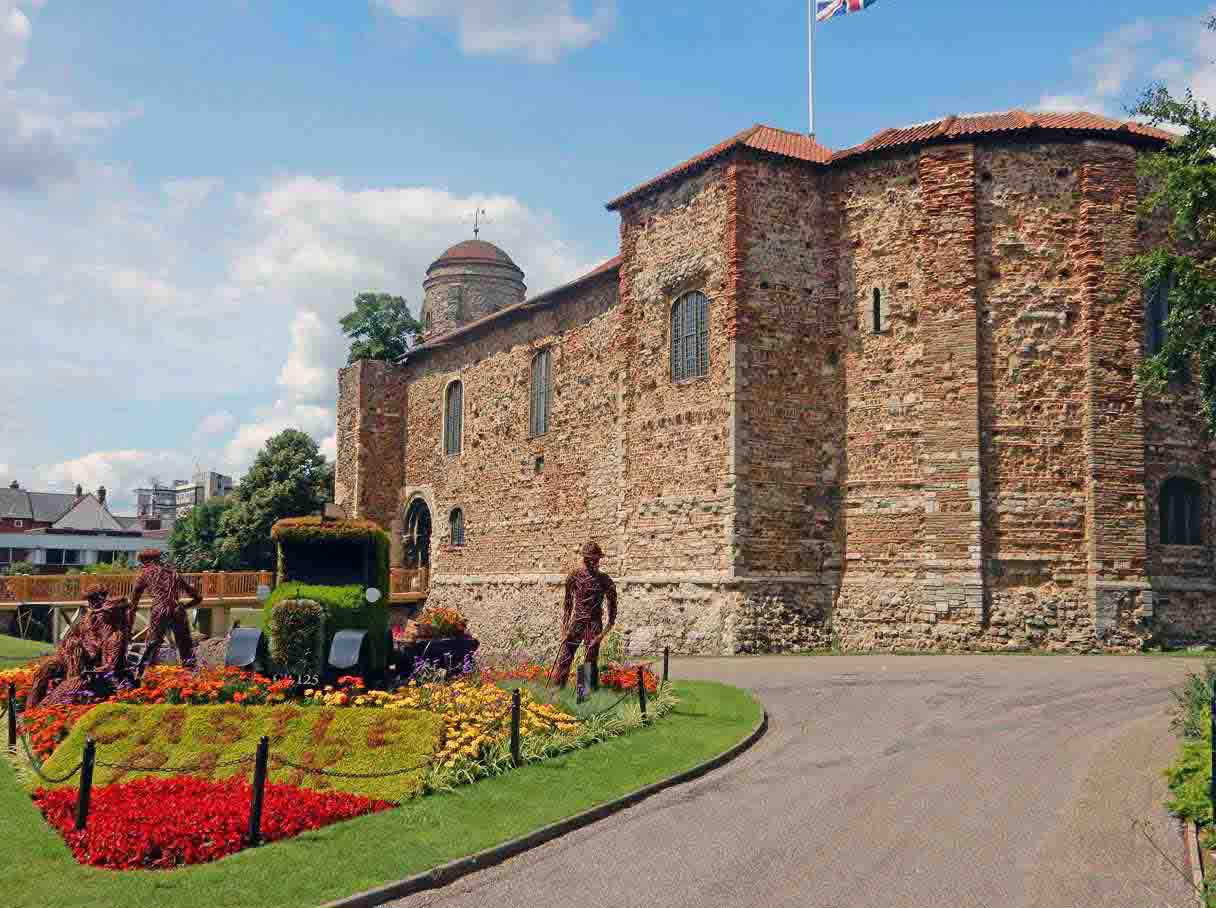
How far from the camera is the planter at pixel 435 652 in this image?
15.8 meters

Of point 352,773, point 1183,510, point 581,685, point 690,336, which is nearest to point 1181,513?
point 1183,510

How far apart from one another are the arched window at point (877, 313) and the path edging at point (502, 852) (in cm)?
1371

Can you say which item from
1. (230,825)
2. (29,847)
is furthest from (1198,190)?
(29,847)

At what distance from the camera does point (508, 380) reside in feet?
114

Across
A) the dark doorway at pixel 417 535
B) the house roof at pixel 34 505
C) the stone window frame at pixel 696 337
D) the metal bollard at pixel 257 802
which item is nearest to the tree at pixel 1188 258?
the stone window frame at pixel 696 337

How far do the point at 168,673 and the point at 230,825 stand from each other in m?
6.19

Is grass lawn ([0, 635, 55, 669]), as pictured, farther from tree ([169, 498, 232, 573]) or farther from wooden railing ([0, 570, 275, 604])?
tree ([169, 498, 232, 573])

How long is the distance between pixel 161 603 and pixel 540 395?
60.8 feet

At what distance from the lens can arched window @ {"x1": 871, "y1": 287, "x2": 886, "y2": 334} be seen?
23.3m

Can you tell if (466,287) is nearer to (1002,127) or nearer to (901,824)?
(1002,127)

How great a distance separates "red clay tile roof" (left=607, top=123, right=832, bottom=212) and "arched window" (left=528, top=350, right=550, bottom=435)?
813cm

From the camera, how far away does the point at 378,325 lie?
47.7 m

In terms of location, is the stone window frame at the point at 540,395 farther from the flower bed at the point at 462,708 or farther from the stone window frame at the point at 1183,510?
the flower bed at the point at 462,708

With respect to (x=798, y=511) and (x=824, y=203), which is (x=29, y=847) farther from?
(x=824, y=203)
